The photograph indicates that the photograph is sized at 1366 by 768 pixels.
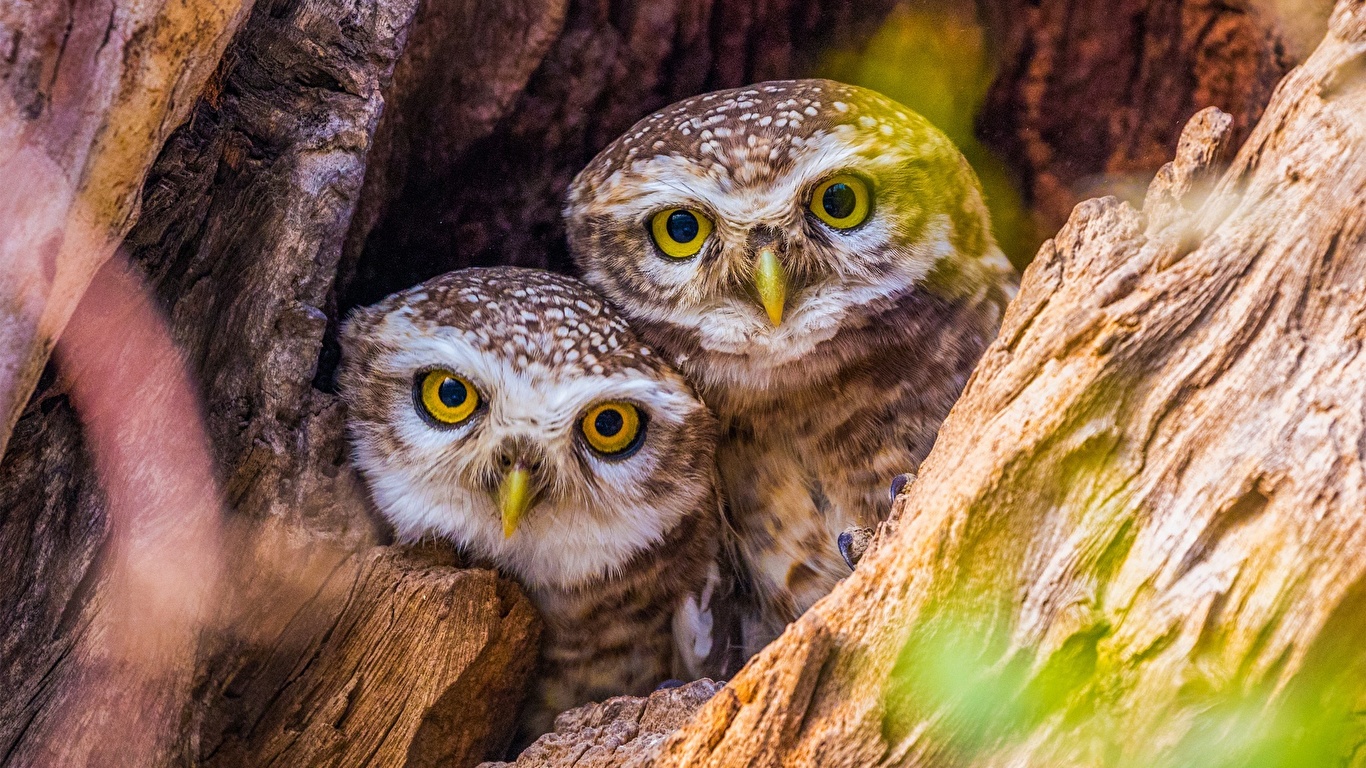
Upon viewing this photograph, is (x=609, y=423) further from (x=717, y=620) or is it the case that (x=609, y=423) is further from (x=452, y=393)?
(x=717, y=620)

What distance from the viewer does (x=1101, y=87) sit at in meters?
2.56

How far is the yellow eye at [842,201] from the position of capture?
2029mm

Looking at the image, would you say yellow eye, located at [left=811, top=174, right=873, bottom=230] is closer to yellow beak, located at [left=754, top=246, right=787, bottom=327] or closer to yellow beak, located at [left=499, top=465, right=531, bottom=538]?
yellow beak, located at [left=754, top=246, right=787, bottom=327]

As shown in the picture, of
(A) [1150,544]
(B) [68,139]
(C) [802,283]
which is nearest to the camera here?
(A) [1150,544]

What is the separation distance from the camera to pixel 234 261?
1.81 m

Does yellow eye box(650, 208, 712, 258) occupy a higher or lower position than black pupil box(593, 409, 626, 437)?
higher

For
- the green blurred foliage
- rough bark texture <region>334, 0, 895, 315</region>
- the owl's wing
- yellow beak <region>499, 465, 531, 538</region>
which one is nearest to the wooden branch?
yellow beak <region>499, 465, 531, 538</region>

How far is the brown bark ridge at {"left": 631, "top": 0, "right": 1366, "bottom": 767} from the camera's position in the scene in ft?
3.74

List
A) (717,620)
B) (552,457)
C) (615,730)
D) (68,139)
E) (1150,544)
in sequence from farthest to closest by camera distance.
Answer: (717,620) < (552,457) < (615,730) < (68,139) < (1150,544)

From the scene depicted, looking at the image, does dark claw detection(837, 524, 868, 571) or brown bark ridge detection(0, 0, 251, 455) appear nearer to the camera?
brown bark ridge detection(0, 0, 251, 455)

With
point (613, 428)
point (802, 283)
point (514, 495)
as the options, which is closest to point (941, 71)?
point (802, 283)

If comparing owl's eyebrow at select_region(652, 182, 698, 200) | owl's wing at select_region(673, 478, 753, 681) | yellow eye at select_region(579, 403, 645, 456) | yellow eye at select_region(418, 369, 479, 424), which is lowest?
owl's wing at select_region(673, 478, 753, 681)

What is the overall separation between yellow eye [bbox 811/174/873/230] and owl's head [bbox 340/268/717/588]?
0.43 meters

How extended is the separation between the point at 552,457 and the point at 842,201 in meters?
0.73
